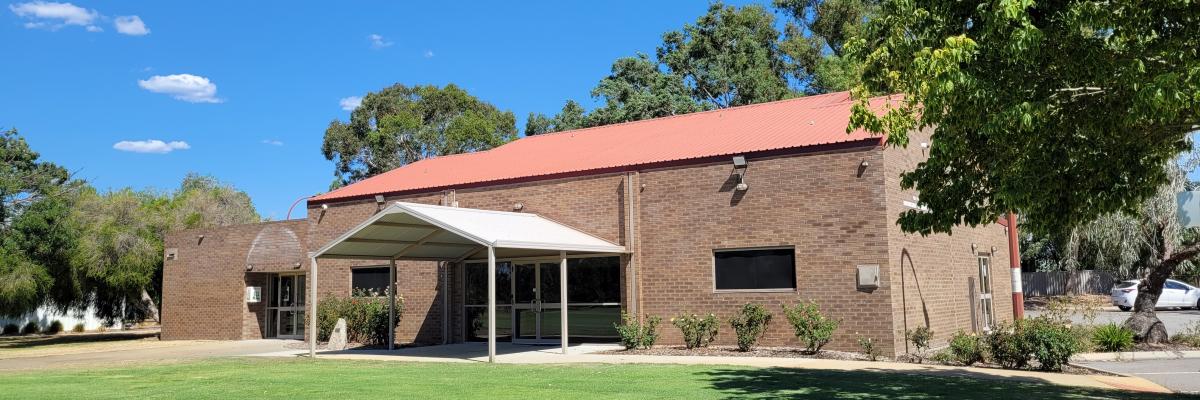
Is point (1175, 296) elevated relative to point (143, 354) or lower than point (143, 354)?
elevated

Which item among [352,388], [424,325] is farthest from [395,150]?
[352,388]

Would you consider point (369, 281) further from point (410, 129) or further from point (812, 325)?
point (410, 129)

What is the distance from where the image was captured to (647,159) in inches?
786

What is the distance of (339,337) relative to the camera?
71.2 feet

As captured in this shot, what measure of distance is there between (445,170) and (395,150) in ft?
97.5

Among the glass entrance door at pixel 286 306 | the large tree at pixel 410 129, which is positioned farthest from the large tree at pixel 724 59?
the glass entrance door at pixel 286 306

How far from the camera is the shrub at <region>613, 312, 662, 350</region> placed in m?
18.6

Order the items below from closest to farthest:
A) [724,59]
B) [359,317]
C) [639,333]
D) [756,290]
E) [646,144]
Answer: [756,290]
[639,333]
[646,144]
[359,317]
[724,59]

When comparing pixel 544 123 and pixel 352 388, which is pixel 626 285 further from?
pixel 544 123

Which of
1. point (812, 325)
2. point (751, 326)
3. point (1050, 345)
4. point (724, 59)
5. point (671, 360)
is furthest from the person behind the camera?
point (724, 59)

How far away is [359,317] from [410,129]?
105 feet

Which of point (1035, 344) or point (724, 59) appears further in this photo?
point (724, 59)

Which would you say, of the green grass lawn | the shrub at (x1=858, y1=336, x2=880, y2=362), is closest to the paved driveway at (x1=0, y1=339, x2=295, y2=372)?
the green grass lawn

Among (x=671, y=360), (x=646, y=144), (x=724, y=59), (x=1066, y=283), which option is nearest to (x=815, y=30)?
(x=724, y=59)
